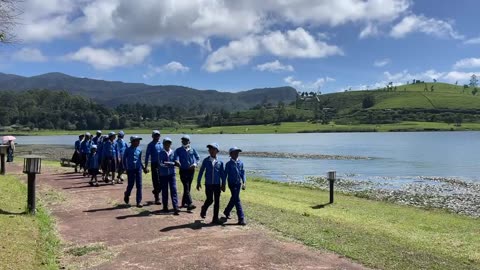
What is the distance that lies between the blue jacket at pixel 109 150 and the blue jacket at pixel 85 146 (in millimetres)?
4368

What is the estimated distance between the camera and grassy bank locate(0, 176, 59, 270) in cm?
934

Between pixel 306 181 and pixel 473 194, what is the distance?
12551mm

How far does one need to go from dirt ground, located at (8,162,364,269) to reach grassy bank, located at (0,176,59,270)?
340 mm

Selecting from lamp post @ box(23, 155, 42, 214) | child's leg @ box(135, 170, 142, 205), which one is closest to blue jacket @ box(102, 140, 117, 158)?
child's leg @ box(135, 170, 142, 205)

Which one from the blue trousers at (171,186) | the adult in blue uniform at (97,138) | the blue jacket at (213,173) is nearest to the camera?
the blue jacket at (213,173)

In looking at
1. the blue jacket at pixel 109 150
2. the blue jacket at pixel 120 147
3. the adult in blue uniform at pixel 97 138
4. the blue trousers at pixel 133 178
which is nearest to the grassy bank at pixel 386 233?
the blue trousers at pixel 133 178

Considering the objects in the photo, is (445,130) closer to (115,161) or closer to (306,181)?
(306,181)

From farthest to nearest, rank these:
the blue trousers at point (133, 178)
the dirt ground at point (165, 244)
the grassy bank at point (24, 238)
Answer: the blue trousers at point (133, 178) → the dirt ground at point (165, 244) → the grassy bank at point (24, 238)

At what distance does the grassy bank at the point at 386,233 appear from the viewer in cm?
1070

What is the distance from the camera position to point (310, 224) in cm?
1408

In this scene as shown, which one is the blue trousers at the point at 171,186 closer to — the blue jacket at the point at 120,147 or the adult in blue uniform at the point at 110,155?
the blue jacket at the point at 120,147

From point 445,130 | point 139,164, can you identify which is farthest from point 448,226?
point 445,130

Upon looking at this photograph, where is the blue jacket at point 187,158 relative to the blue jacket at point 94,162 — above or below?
above

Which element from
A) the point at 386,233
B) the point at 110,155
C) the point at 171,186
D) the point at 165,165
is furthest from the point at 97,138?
the point at 386,233
